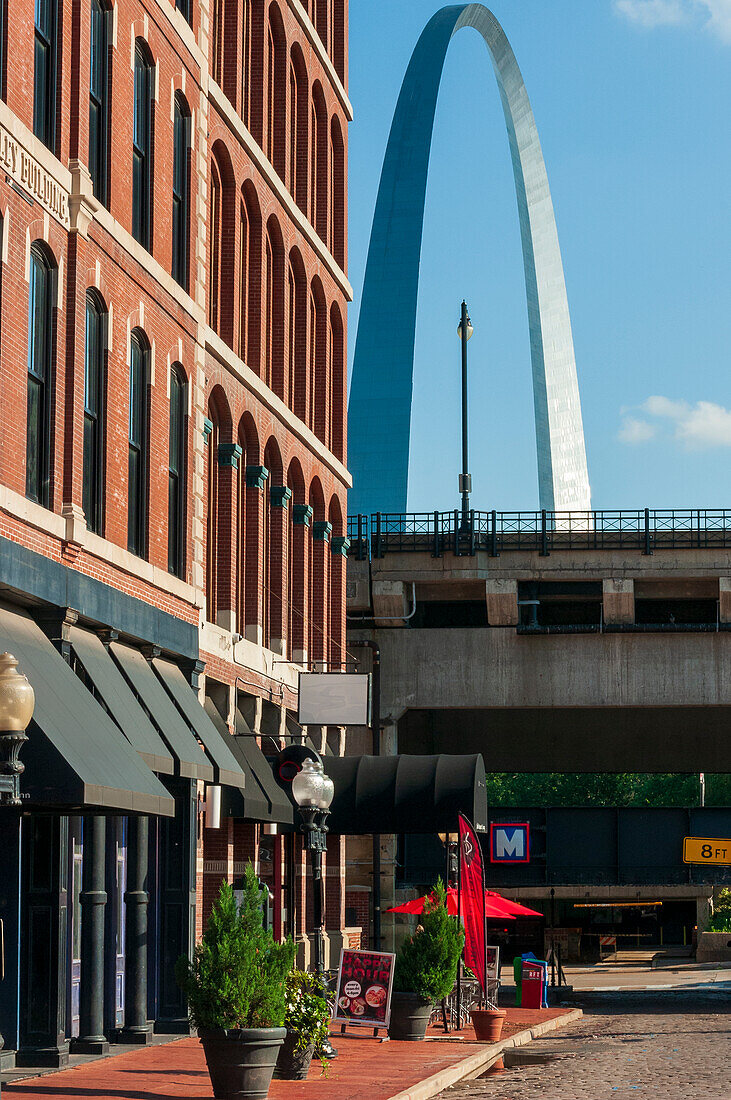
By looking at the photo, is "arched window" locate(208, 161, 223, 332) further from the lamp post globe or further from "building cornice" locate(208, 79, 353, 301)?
the lamp post globe

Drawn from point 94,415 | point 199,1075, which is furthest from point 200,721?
point 199,1075

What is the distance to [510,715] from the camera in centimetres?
5222

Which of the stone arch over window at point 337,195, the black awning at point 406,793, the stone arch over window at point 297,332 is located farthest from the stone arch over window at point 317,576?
the stone arch over window at point 337,195

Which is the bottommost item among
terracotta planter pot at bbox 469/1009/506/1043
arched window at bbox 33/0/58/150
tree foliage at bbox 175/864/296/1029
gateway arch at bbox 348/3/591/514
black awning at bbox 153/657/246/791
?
terracotta planter pot at bbox 469/1009/506/1043

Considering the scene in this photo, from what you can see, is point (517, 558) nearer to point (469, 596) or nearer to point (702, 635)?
point (469, 596)

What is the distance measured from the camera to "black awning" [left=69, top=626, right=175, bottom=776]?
19312mm

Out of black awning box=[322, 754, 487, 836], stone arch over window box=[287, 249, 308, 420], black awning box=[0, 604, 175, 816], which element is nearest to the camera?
black awning box=[0, 604, 175, 816]

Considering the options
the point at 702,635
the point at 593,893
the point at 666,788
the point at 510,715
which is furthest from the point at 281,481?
the point at 666,788

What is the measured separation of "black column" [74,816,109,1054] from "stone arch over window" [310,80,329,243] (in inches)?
815

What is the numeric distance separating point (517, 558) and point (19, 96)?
100.0 feet

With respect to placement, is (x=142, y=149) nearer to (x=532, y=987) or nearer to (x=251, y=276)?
(x=251, y=276)

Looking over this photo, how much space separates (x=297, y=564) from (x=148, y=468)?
39.2 feet

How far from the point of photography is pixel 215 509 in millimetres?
28938

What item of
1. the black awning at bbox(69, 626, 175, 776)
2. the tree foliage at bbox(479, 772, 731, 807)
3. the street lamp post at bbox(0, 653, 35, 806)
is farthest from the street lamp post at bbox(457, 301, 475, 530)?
the tree foliage at bbox(479, 772, 731, 807)
